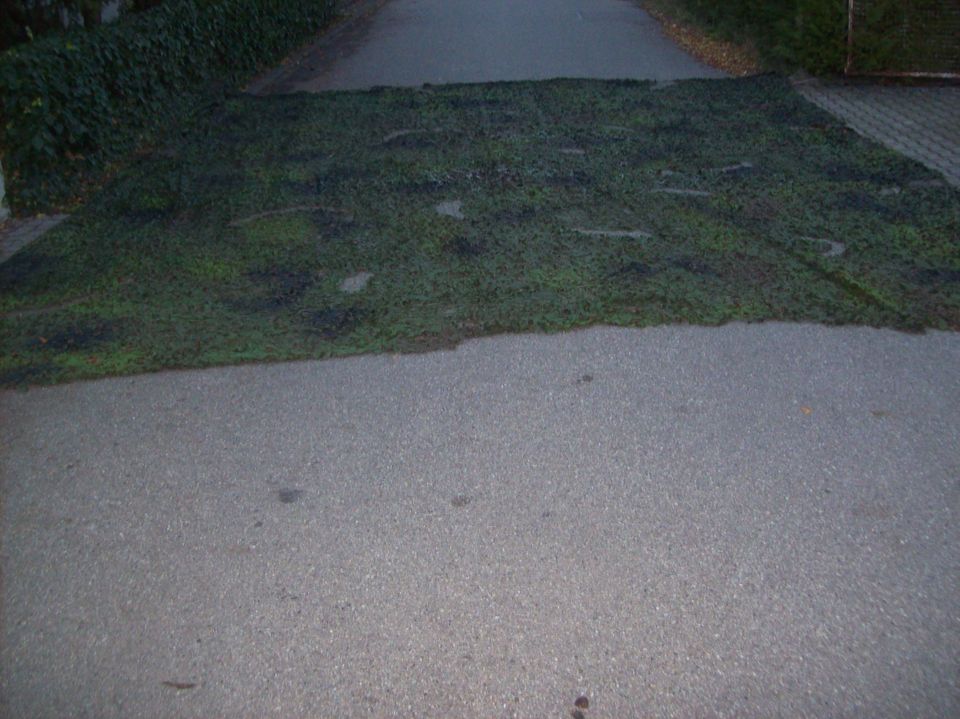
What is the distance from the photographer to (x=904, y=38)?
1284 centimetres

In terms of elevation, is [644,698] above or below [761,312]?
above

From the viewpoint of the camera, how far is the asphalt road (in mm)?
3283

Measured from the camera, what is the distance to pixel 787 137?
396 inches

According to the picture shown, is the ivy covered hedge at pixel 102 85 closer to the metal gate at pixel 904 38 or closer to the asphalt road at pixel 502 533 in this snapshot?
the asphalt road at pixel 502 533

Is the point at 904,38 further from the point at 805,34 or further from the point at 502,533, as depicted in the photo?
the point at 502,533

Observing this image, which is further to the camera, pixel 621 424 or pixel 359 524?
pixel 621 424

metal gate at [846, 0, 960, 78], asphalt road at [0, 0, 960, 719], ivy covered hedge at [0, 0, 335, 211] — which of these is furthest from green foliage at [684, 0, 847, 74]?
asphalt road at [0, 0, 960, 719]

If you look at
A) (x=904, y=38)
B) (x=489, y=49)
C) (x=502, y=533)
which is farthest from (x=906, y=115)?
(x=502, y=533)

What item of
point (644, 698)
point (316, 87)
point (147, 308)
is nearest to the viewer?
point (644, 698)

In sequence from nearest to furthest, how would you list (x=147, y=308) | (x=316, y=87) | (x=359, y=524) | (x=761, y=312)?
1. (x=359, y=524)
2. (x=761, y=312)
3. (x=147, y=308)
4. (x=316, y=87)

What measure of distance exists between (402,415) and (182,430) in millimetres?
1044

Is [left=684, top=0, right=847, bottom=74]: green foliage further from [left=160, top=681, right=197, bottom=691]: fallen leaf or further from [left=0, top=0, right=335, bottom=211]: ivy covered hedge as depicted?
[left=160, top=681, right=197, bottom=691]: fallen leaf

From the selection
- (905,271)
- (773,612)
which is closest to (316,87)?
(905,271)

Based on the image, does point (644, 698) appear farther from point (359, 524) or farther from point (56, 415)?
point (56, 415)
